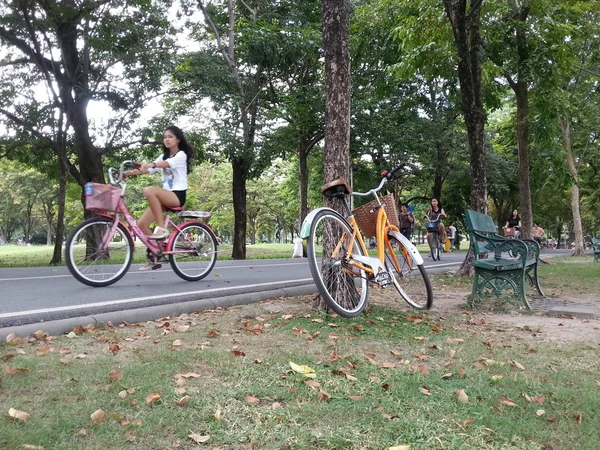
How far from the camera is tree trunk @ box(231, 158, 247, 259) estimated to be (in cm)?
1991

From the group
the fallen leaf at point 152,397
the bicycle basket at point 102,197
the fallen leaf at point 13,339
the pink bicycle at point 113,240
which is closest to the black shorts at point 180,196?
the pink bicycle at point 113,240

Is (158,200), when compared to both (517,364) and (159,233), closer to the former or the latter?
(159,233)

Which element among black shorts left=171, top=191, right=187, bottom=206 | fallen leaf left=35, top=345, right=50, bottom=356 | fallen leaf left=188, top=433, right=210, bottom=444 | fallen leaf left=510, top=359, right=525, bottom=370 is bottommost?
fallen leaf left=188, top=433, right=210, bottom=444

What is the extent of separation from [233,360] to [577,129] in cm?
2691

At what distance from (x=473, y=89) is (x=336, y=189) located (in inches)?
255

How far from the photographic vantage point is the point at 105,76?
638 inches

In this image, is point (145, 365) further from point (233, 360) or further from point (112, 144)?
point (112, 144)

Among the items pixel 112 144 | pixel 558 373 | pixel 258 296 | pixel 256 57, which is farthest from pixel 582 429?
pixel 112 144

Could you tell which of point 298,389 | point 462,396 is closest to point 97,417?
point 298,389

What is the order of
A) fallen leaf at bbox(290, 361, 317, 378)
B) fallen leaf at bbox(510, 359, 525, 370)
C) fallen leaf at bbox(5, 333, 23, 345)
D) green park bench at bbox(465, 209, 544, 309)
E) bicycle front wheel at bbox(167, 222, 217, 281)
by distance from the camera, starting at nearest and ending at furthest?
fallen leaf at bbox(290, 361, 317, 378) < fallen leaf at bbox(510, 359, 525, 370) < fallen leaf at bbox(5, 333, 23, 345) < green park bench at bbox(465, 209, 544, 309) < bicycle front wheel at bbox(167, 222, 217, 281)

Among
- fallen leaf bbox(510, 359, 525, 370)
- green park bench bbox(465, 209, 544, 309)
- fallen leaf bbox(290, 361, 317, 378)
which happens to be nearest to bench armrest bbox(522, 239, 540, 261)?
green park bench bbox(465, 209, 544, 309)

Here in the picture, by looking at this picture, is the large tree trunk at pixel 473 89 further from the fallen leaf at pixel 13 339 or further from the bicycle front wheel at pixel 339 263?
the fallen leaf at pixel 13 339

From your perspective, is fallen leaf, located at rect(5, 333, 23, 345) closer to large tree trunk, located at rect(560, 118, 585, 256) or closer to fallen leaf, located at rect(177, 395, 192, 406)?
fallen leaf, located at rect(177, 395, 192, 406)

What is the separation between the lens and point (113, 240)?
646cm
